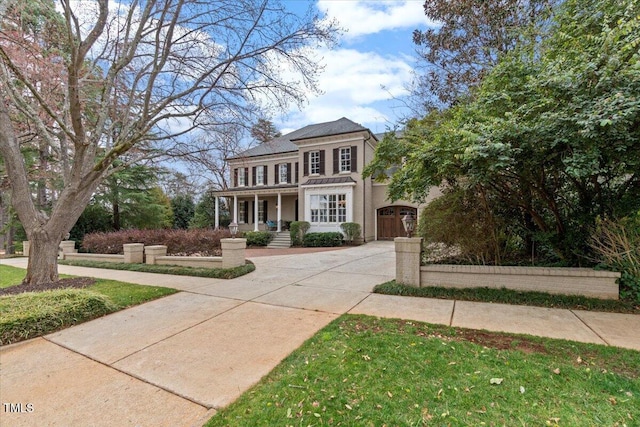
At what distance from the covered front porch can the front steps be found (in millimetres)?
1031

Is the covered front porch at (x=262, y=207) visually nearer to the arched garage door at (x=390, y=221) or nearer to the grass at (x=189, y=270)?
the arched garage door at (x=390, y=221)

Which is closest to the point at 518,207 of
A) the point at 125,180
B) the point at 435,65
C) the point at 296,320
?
the point at 296,320

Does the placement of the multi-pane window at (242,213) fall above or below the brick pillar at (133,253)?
above

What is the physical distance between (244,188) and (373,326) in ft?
61.1

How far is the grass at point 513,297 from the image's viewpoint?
4410mm

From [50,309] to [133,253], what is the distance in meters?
5.90

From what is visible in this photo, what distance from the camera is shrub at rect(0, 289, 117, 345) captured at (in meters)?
3.75

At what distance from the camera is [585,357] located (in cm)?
286

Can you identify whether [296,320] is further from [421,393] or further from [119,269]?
[119,269]

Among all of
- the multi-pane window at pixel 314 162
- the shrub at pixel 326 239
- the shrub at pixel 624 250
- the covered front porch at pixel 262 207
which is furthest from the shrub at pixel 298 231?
the shrub at pixel 624 250

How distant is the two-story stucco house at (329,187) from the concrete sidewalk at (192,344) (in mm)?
10973

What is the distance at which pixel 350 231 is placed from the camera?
15.8 metres

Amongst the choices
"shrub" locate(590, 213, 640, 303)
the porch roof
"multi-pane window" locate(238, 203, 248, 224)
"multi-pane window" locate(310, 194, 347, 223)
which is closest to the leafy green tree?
"multi-pane window" locate(238, 203, 248, 224)

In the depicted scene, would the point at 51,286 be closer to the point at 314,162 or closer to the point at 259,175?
the point at 314,162
